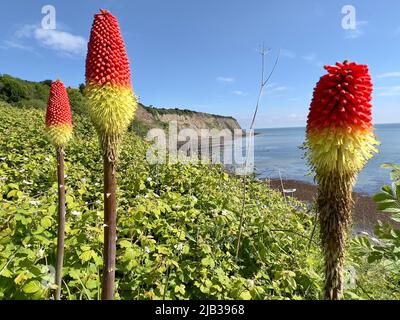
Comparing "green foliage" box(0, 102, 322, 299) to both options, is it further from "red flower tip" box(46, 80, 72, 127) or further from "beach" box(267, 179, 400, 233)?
"beach" box(267, 179, 400, 233)

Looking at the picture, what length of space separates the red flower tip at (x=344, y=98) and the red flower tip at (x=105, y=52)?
137 centimetres

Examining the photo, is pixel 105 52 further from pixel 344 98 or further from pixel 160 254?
pixel 160 254

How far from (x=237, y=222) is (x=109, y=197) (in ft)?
11.4

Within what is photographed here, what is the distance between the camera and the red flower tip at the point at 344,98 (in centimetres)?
196

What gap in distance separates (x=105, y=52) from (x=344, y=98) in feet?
5.29

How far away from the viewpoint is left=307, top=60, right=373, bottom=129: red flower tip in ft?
6.42

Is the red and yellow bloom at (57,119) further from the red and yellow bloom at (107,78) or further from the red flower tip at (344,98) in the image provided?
the red flower tip at (344,98)

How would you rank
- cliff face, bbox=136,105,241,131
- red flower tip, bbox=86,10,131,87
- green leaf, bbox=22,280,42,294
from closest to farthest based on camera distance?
red flower tip, bbox=86,10,131,87, green leaf, bbox=22,280,42,294, cliff face, bbox=136,105,241,131

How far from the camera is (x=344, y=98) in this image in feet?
6.41

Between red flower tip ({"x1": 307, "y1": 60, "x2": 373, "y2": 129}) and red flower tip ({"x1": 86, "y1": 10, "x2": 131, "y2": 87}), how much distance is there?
1.37 meters

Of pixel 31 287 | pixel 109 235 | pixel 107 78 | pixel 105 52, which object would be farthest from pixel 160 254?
pixel 105 52

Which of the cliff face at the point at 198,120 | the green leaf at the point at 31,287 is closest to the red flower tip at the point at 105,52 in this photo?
the green leaf at the point at 31,287

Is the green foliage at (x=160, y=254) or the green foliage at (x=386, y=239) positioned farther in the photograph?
the green foliage at (x=160, y=254)

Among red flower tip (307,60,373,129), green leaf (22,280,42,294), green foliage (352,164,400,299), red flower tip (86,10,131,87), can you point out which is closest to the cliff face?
green foliage (352,164,400,299)
